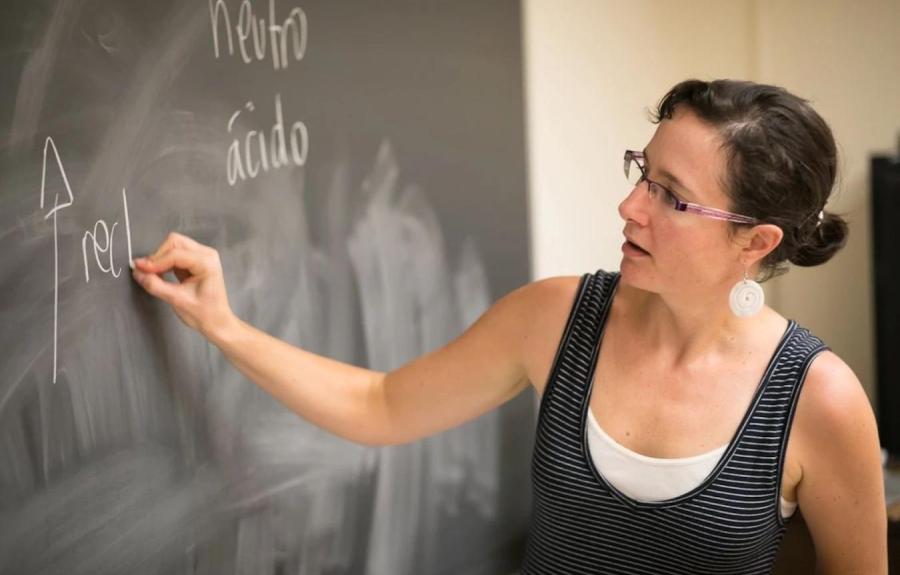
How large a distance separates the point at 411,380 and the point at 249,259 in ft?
0.94

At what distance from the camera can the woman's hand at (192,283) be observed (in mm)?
1480

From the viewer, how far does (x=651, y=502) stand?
61.8 inches

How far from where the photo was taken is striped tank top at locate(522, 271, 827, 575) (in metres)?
1.56

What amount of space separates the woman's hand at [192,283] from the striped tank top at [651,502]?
18.9 inches

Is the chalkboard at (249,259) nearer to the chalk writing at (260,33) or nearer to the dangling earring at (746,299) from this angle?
the chalk writing at (260,33)

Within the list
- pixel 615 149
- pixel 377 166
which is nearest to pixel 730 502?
pixel 377 166

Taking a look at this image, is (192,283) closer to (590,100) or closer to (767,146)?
(767,146)

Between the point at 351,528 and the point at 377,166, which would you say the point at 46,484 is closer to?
the point at 351,528

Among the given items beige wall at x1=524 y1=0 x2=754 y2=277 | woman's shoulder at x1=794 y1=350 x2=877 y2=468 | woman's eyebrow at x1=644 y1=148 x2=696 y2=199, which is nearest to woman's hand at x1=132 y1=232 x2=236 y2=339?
woman's eyebrow at x1=644 y1=148 x2=696 y2=199

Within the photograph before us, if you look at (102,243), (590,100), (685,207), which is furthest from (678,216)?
(590,100)

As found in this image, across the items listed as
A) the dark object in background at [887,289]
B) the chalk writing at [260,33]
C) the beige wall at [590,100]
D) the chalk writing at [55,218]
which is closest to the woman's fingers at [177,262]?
the chalk writing at [55,218]

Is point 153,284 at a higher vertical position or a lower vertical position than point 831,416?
higher

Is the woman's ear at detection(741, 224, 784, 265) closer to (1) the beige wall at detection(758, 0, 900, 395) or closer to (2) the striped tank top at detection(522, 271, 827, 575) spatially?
(2) the striped tank top at detection(522, 271, 827, 575)

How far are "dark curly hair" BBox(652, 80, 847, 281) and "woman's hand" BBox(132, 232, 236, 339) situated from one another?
0.63 meters
